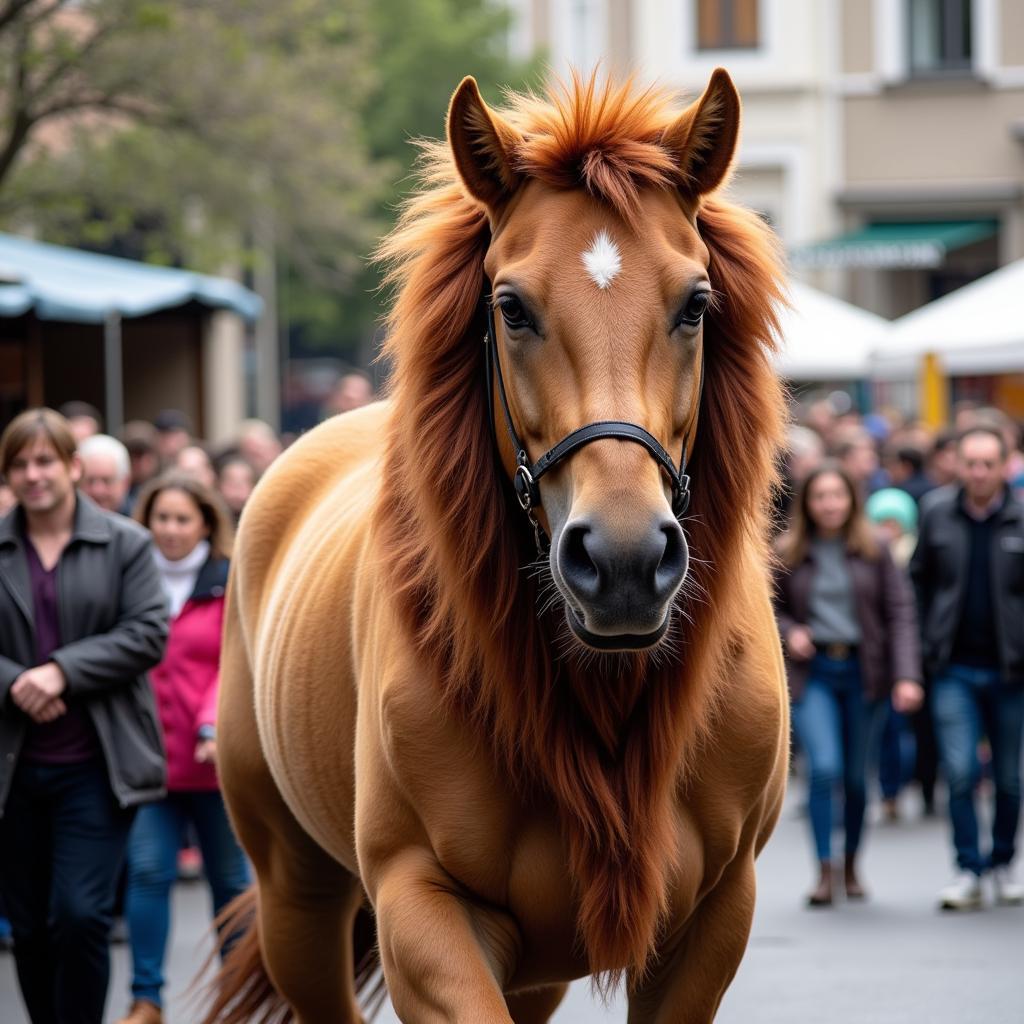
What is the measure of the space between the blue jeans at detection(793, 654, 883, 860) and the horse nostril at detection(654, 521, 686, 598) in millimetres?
6269

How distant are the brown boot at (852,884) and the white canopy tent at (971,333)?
6688 mm

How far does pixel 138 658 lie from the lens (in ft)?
20.3

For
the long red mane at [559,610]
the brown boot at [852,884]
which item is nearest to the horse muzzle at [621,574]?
the long red mane at [559,610]

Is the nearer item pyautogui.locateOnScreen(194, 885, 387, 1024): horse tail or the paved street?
pyautogui.locateOnScreen(194, 885, 387, 1024): horse tail

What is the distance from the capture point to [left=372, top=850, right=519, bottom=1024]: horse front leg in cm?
364

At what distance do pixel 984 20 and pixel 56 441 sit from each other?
2533 cm

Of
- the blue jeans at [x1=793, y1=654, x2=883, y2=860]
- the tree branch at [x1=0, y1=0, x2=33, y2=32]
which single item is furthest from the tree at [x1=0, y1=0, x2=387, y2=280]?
the blue jeans at [x1=793, y1=654, x2=883, y2=860]

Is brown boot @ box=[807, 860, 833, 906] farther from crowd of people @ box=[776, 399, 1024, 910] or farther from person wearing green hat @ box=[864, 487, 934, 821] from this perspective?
A: person wearing green hat @ box=[864, 487, 934, 821]

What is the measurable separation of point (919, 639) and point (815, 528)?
0.83 meters

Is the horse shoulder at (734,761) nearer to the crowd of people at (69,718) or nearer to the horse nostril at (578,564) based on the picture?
the horse nostril at (578,564)

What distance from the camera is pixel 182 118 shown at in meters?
18.8

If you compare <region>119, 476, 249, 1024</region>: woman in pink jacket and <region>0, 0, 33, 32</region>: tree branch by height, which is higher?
<region>0, 0, 33, 32</region>: tree branch

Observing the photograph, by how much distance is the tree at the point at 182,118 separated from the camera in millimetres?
17297

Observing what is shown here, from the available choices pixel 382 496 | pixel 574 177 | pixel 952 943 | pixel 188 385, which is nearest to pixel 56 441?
pixel 382 496
